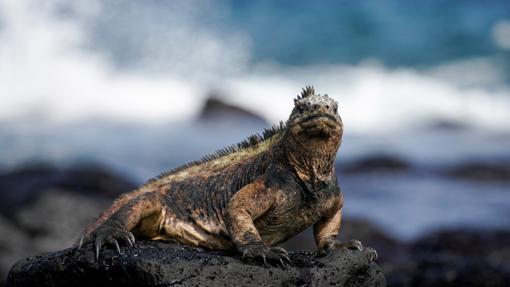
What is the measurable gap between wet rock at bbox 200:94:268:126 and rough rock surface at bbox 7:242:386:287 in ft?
63.2

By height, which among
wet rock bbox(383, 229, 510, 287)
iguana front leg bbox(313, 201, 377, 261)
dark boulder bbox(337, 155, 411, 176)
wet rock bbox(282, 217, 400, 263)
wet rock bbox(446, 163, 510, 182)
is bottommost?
iguana front leg bbox(313, 201, 377, 261)

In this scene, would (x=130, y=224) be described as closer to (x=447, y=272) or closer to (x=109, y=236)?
(x=109, y=236)

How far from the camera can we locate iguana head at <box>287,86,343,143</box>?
5273 mm

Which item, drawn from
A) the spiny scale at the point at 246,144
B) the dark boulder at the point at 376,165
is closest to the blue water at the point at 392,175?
the dark boulder at the point at 376,165

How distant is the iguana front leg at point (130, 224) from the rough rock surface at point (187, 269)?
3.7 inches

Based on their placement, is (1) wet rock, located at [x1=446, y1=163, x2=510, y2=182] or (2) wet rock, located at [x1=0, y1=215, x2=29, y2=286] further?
(1) wet rock, located at [x1=446, y1=163, x2=510, y2=182]

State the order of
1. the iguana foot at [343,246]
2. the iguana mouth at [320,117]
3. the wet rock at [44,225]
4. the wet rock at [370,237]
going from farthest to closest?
the wet rock at [370,237] < the wet rock at [44,225] < the iguana foot at [343,246] < the iguana mouth at [320,117]

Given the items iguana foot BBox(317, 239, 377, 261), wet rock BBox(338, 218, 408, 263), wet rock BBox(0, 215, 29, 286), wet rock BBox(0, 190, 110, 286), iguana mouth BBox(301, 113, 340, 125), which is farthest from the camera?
wet rock BBox(338, 218, 408, 263)

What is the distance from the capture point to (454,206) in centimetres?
1873

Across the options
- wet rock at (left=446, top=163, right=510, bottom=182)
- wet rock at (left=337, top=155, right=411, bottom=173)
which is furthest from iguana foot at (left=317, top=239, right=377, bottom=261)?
wet rock at (left=446, top=163, right=510, bottom=182)

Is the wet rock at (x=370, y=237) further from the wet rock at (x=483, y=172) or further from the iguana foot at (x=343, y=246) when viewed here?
the iguana foot at (x=343, y=246)

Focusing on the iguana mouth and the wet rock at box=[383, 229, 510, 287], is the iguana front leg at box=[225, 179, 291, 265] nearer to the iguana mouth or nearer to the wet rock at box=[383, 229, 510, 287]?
the iguana mouth

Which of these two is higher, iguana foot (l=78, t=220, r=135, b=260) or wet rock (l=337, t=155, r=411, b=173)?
wet rock (l=337, t=155, r=411, b=173)

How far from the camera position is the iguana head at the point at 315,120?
5.27 m
